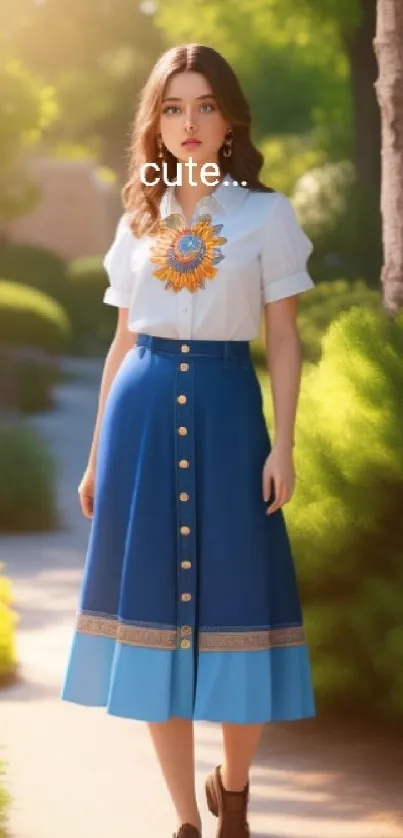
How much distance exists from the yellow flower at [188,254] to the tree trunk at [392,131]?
2077 mm

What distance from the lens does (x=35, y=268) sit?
28141 mm

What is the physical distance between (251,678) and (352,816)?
91cm

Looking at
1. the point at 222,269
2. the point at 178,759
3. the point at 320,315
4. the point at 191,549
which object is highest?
the point at 320,315

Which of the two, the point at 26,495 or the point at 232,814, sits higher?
the point at 26,495

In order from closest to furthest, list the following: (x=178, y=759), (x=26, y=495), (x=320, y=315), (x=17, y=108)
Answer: (x=178, y=759)
(x=26, y=495)
(x=320, y=315)
(x=17, y=108)

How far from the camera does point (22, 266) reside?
92.0 feet

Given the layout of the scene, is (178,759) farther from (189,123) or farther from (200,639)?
(189,123)

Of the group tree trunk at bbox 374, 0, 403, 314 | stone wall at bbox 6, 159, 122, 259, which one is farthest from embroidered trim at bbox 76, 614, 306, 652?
stone wall at bbox 6, 159, 122, 259

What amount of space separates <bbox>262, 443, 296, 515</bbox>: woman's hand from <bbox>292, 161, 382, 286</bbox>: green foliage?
45.0 ft

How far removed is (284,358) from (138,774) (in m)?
1.76

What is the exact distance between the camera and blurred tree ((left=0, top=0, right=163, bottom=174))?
42.8 metres

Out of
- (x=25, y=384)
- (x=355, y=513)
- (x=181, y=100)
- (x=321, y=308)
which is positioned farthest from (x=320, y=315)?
(x=181, y=100)

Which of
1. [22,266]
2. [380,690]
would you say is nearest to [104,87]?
[22,266]

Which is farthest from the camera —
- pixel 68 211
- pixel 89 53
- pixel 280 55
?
pixel 89 53
